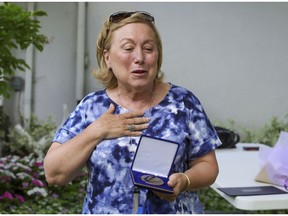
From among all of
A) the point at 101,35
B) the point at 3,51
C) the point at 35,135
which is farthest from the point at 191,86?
the point at 101,35

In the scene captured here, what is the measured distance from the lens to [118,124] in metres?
1.43

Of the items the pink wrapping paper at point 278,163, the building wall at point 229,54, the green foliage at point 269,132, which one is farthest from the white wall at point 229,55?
the pink wrapping paper at point 278,163

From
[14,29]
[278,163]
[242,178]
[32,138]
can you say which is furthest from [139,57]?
[32,138]

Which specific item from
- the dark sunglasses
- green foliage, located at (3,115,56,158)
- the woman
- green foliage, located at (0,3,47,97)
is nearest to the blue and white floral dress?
the woman

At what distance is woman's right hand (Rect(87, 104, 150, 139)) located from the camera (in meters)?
1.41

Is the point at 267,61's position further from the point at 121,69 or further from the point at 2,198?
the point at 121,69

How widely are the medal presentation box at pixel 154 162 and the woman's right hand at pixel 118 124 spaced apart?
15cm

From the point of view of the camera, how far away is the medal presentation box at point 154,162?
1271mm

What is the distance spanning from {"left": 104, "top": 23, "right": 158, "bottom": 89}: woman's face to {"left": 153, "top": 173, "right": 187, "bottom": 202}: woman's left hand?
1.09ft

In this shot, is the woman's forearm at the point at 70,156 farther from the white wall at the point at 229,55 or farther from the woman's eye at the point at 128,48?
the white wall at the point at 229,55

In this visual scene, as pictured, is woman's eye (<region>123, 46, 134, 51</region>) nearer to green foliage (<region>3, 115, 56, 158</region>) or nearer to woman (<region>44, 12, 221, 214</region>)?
woman (<region>44, 12, 221, 214</region>)

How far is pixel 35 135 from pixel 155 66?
369 centimetres

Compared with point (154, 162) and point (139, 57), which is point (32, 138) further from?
point (154, 162)

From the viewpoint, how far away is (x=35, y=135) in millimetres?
4902
